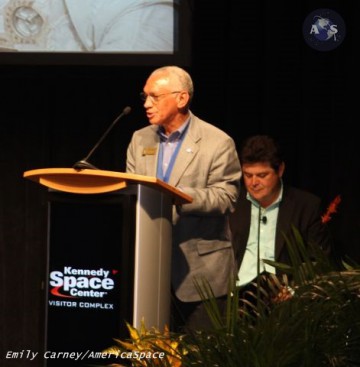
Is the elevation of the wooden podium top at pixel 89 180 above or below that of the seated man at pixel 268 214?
above

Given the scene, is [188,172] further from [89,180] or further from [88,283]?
[88,283]

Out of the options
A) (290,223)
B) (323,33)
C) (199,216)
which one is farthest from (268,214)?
(323,33)

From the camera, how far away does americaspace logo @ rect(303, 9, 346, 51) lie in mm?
4934

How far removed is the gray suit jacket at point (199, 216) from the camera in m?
3.35

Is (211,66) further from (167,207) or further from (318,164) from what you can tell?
(167,207)

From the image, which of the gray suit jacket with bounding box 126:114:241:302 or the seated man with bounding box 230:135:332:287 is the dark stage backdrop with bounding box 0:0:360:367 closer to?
the seated man with bounding box 230:135:332:287

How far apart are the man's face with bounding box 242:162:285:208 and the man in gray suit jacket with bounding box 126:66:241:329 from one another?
0.52 m

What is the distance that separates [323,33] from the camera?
4.92m

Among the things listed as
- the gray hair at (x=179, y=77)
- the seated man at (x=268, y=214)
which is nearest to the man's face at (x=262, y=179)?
the seated man at (x=268, y=214)

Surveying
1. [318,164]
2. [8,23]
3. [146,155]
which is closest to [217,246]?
[146,155]

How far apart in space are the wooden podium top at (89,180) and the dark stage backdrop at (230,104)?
1.99 meters

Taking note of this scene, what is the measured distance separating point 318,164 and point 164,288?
2261mm

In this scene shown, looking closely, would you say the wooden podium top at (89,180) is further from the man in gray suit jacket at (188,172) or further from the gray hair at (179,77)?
the gray hair at (179,77)

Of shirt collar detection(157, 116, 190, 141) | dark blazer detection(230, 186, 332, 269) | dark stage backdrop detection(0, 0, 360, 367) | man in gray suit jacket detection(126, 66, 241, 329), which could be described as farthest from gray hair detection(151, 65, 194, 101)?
dark stage backdrop detection(0, 0, 360, 367)
